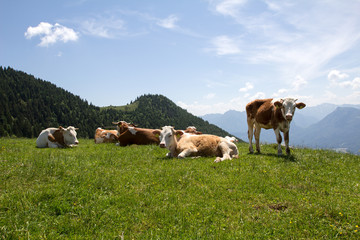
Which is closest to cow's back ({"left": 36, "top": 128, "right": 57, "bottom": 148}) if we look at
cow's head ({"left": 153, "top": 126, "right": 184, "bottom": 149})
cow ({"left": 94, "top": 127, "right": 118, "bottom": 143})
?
cow ({"left": 94, "top": 127, "right": 118, "bottom": 143})

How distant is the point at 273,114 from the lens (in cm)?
1213

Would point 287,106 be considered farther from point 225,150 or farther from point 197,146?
point 197,146

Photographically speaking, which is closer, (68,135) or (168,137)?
(168,137)

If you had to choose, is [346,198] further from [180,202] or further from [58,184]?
[58,184]

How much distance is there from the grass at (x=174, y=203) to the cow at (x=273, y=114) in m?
3.68

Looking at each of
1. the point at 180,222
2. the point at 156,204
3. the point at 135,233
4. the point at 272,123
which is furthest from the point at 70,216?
the point at 272,123

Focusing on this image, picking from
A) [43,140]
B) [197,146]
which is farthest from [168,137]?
[43,140]


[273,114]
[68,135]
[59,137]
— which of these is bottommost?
[59,137]

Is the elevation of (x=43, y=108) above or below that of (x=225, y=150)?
above

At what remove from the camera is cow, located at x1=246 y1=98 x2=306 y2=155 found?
11.2 metres

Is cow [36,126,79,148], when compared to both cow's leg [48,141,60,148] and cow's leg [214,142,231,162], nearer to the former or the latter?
cow's leg [48,141,60,148]

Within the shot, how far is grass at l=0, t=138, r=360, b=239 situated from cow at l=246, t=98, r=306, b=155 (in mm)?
3683

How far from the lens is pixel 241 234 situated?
14.3 feet

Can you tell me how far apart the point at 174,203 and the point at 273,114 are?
8702mm
